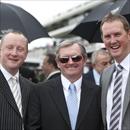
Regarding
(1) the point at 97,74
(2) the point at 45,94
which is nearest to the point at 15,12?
(1) the point at 97,74

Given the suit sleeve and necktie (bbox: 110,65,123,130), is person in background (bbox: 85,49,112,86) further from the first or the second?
necktie (bbox: 110,65,123,130)

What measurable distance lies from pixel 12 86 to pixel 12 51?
41cm

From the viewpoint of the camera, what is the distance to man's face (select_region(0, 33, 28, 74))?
4.93 meters

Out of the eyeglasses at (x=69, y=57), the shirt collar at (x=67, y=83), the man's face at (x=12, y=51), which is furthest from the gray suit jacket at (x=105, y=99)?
the man's face at (x=12, y=51)

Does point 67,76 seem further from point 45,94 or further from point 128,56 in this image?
point 128,56

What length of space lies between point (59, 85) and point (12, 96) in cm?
54

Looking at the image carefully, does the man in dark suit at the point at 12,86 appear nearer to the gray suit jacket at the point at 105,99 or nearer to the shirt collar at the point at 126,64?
the gray suit jacket at the point at 105,99

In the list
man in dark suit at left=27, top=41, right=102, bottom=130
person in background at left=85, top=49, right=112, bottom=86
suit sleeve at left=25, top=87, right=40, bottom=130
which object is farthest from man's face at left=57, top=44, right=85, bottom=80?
person in background at left=85, top=49, right=112, bottom=86

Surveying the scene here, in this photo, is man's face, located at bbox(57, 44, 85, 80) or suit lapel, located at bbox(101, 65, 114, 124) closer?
suit lapel, located at bbox(101, 65, 114, 124)

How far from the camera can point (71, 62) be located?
4.70 metres

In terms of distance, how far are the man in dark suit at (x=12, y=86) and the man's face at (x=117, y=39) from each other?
1.03m

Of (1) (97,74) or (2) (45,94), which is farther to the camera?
(1) (97,74)

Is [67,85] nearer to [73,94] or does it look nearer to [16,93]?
[73,94]

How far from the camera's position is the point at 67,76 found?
4.75 metres
